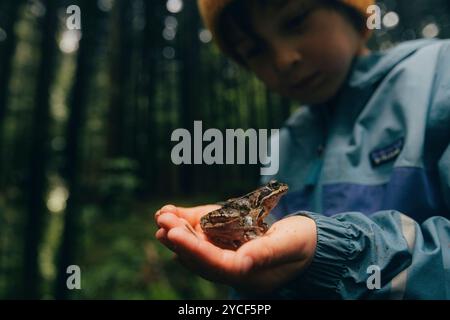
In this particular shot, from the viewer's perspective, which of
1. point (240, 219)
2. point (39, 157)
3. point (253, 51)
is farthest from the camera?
point (39, 157)

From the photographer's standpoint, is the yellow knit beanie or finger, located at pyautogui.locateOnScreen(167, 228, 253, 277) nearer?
finger, located at pyautogui.locateOnScreen(167, 228, 253, 277)

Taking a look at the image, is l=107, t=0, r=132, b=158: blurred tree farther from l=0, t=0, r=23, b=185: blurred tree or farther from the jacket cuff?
the jacket cuff

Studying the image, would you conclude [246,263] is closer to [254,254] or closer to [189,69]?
[254,254]

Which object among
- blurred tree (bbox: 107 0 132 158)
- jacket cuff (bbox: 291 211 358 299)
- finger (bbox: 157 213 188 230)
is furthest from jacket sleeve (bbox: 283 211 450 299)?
blurred tree (bbox: 107 0 132 158)

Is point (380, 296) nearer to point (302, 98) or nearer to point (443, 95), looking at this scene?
point (443, 95)

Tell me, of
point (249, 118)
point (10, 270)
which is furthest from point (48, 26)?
point (10, 270)

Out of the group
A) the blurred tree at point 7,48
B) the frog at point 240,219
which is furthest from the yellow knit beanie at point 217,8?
the blurred tree at point 7,48

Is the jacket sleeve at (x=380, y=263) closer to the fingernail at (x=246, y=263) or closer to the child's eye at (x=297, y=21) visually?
the fingernail at (x=246, y=263)

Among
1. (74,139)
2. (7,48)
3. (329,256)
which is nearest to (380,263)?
(329,256)
